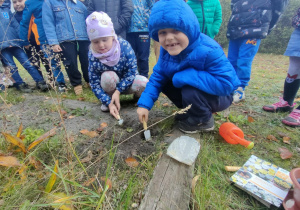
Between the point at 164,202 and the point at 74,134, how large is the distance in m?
1.11

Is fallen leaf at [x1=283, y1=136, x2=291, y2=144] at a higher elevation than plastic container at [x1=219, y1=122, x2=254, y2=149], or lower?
lower

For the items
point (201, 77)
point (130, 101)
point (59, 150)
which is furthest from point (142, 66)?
point (59, 150)

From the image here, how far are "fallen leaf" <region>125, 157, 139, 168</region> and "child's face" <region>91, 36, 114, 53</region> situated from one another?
140 centimetres

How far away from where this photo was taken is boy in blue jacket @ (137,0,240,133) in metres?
1.27

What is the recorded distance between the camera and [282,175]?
1.21m

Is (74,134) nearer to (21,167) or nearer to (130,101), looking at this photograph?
(21,167)

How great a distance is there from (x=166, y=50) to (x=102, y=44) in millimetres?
864

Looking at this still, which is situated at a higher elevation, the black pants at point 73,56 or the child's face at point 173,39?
the child's face at point 173,39

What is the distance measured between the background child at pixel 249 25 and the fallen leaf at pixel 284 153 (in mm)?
1190

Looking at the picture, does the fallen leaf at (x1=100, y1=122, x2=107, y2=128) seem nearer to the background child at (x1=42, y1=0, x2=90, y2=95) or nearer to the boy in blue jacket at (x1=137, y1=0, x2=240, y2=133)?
the boy in blue jacket at (x1=137, y1=0, x2=240, y2=133)

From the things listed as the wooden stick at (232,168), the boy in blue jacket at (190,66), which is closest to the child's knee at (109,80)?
the boy in blue jacket at (190,66)

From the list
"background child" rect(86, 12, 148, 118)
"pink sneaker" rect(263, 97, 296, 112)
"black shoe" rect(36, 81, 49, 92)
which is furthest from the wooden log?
"black shoe" rect(36, 81, 49, 92)

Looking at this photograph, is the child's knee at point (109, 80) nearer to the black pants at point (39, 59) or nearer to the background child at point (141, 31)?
the black pants at point (39, 59)

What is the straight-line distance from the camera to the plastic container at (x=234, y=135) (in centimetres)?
154
